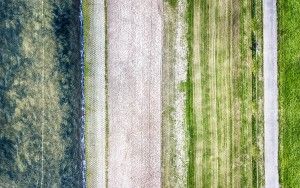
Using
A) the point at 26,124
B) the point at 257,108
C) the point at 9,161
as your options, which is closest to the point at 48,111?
the point at 26,124

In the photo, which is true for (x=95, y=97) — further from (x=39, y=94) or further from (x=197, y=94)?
(x=197, y=94)

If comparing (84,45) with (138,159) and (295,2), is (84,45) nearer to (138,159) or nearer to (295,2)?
(138,159)

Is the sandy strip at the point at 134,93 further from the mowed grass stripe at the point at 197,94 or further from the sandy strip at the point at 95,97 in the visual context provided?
the mowed grass stripe at the point at 197,94

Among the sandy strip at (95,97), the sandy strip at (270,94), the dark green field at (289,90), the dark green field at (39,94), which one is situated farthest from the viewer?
the sandy strip at (95,97)

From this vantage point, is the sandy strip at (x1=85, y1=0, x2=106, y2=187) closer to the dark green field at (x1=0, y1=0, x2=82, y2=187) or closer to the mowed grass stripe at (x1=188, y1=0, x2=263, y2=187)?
the dark green field at (x1=0, y1=0, x2=82, y2=187)

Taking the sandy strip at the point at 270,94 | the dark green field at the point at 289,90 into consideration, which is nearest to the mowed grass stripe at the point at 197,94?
the sandy strip at the point at 270,94

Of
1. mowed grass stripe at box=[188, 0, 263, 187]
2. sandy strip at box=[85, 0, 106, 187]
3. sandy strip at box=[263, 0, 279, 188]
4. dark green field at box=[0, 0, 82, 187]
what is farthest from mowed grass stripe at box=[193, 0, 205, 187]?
dark green field at box=[0, 0, 82, 187]
